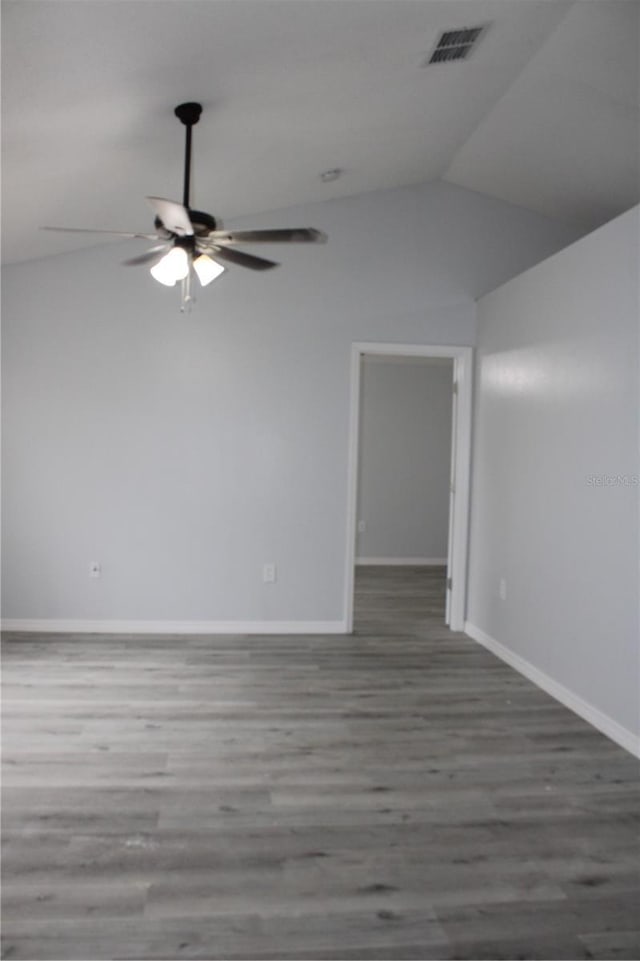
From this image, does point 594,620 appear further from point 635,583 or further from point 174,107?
point 174,107

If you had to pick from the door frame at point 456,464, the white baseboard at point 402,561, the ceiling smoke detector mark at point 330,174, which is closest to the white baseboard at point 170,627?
the door frame at point 456,464

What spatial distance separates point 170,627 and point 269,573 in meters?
0.82

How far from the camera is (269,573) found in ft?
17.1

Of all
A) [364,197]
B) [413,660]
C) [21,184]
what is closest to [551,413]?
[413,660]

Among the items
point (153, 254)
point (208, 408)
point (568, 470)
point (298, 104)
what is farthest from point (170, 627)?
point (298, 104)

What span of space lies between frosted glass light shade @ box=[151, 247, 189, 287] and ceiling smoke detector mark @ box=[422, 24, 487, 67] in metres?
1.54

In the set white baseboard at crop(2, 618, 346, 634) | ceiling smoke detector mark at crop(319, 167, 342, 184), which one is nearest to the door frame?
white baseboard at crop(2, 618, 346, 634)

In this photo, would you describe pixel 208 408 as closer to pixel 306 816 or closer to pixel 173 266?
pixel 173 266

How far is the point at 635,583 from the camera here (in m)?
3.23

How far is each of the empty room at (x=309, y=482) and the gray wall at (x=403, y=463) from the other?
162 cm

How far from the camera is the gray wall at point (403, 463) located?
8.55 metres

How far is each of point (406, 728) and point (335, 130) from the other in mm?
3201

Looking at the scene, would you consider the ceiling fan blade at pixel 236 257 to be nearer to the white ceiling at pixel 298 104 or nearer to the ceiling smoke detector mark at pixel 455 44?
the white ceiling at pixel 298 104

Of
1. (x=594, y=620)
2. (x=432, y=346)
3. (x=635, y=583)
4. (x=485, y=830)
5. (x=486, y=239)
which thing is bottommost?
(x=485, y=830)
